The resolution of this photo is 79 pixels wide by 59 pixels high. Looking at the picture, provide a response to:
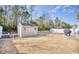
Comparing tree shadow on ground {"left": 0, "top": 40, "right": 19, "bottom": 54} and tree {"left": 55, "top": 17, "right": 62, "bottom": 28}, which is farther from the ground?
tree {"left": 55, "top": 17, "right": 62, "bottom": 28}

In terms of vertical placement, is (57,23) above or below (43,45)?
A: above

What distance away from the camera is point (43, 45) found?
163 cm

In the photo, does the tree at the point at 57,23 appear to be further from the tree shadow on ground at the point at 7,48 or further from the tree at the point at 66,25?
the tree shadow on ground at the point at 7,48

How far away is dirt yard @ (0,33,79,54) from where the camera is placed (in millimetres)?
1627

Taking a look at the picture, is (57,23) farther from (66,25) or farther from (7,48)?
(7,48)

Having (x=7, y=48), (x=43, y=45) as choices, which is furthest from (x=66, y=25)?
(x=7, y=48)

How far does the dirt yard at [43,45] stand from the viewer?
1.63m

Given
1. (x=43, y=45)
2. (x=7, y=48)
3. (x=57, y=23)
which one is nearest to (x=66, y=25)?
(x=57, y=23)

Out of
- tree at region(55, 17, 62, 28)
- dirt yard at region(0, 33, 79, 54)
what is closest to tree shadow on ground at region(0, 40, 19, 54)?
dirt yard at region(0, 33, 79, 54)

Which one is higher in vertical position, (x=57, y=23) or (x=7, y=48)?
(x=57, y=23)

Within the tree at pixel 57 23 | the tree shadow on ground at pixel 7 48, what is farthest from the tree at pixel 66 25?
the tree shadow on ground at pixel 7 48

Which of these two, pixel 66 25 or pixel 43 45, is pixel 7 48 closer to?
pixel 43 45

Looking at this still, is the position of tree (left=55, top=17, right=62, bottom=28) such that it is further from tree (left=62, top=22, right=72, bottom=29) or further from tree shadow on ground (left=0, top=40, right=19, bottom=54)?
tree shadow on ground (left=0, top=40, right=19, bottom=54)
